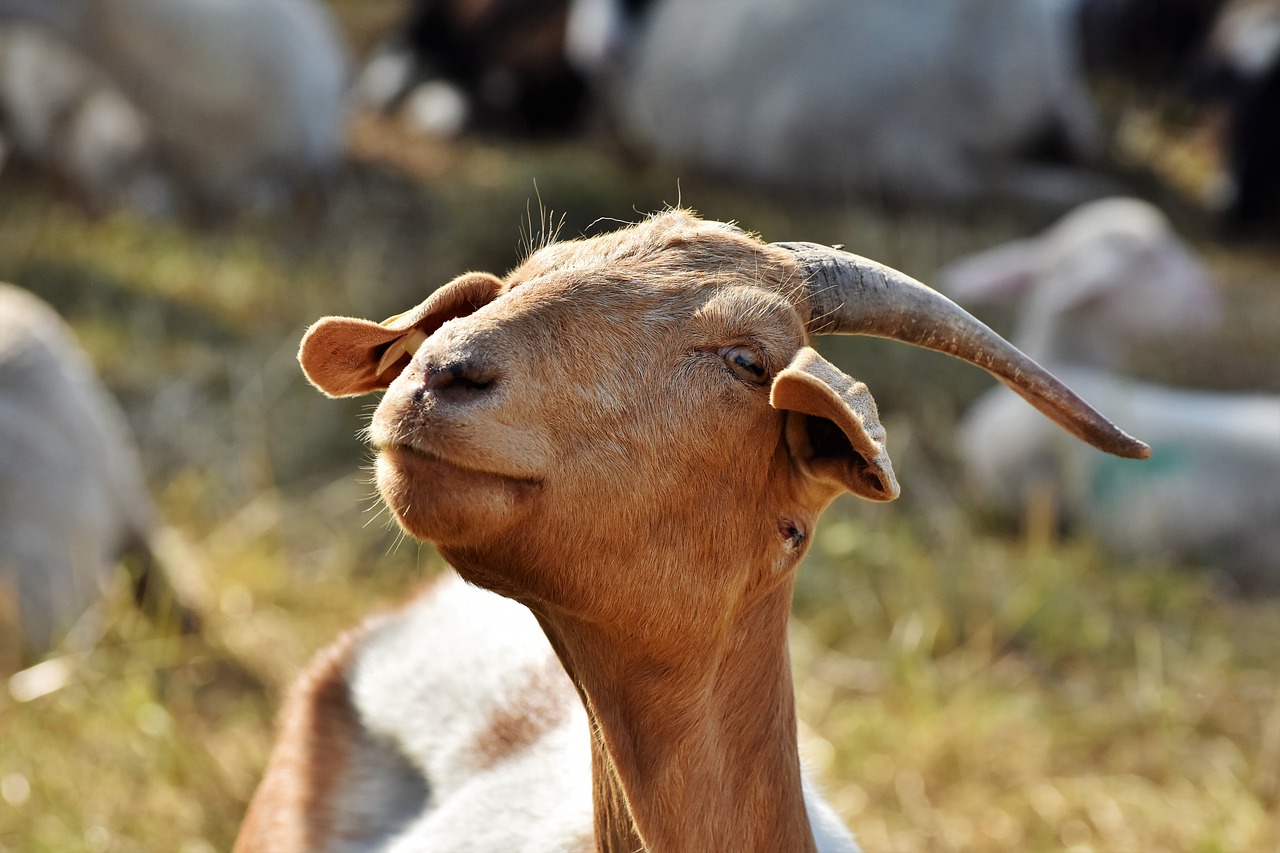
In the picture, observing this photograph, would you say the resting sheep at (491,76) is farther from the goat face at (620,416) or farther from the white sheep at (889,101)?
the goat face at (620,416)

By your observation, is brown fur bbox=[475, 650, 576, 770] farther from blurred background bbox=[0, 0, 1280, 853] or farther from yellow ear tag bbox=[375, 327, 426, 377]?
yellow ear tag bbox=[375, 327, 426, 377]

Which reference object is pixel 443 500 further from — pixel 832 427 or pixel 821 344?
pixel 821 344

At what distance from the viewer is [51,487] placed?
3602mm

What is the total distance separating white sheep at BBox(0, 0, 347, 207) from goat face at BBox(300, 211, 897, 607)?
19.5 feet

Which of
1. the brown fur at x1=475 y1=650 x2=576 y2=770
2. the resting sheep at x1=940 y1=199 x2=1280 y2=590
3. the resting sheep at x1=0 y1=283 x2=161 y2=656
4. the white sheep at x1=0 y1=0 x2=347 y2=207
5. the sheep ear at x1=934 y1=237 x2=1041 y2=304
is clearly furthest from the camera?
the white sheep at x1=0 y1=0 x2=347 y2=207

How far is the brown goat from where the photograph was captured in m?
1.45

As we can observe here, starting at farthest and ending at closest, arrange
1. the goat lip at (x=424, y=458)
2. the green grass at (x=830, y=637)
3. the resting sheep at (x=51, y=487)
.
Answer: the resting sheep at (x=51, y=487) → the green grass at (x=830, y=637) → the goat lip at (x=424, y=458)

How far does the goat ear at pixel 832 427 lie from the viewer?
145 centimetres

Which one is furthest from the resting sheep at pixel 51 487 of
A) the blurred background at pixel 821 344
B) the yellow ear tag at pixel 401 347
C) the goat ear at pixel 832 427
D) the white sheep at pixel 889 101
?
the white sheep at pixel 889 101

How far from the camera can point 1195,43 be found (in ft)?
29.8

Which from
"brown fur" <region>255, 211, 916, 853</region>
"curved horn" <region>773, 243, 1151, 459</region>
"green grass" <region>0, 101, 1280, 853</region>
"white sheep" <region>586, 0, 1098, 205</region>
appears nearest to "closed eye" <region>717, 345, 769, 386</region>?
"brown fur" <region>255, 211, 916, 853</region>

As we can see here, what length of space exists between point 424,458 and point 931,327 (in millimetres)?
617

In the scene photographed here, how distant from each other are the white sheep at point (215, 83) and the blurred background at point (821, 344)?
18 mm

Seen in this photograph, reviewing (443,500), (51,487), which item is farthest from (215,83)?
(443,500)
